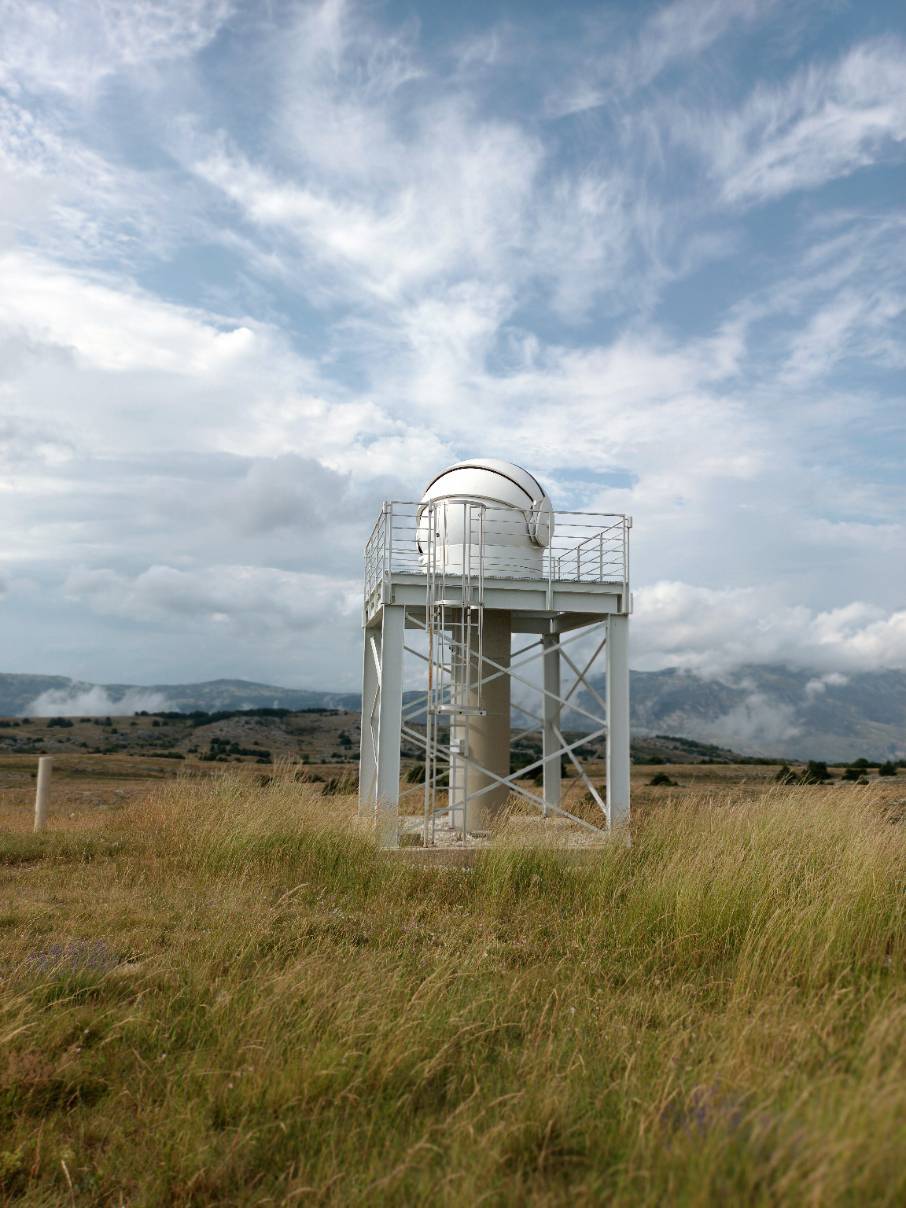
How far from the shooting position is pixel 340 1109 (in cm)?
549

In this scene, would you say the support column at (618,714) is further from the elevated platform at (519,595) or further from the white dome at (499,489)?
the white dome at (499,489)

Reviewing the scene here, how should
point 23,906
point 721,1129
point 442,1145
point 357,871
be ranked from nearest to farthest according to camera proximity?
point 721,1129
point 442,1145
point 23,906
point 357,871

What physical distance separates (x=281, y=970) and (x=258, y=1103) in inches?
97.2

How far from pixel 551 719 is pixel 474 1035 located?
48.0ft

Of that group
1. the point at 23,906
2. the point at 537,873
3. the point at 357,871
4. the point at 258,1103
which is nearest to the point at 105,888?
the point at 23,906

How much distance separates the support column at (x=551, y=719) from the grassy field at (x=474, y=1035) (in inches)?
344

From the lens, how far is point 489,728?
18.5 m

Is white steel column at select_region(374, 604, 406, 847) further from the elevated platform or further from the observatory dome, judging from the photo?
the observatory dome

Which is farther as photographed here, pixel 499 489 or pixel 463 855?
pixel 499 489

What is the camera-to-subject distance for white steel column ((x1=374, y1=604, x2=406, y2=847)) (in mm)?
16828

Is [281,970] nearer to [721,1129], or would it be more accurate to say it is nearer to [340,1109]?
[340,1109]

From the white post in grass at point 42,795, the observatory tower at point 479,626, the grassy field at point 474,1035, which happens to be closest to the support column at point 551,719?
the observatory tower at point 479,626

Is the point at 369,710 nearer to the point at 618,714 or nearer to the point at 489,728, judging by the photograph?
the point at 489,728

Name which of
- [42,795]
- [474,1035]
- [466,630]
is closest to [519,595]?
[466,630]
